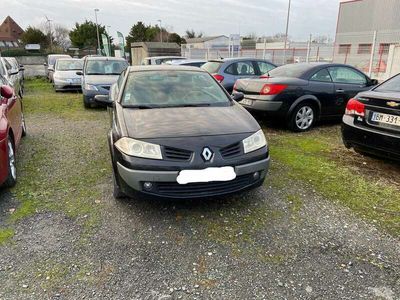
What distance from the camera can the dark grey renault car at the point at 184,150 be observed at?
305 centimetres

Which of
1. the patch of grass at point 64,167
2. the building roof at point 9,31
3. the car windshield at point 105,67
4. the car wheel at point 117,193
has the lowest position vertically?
the patch of grass at point 64,167

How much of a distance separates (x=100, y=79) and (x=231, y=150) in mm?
7490

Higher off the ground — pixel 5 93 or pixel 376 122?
pixel 5 93

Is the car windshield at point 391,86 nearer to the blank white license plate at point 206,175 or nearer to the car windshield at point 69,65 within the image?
the blank white license plate at point 206,175

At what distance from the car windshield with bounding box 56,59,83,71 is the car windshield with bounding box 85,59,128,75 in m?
3.60

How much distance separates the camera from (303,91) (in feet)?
21.8

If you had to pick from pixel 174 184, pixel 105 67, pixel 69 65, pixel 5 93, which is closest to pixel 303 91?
pixel 174 184

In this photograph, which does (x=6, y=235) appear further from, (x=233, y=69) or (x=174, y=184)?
(x=233, y=69)

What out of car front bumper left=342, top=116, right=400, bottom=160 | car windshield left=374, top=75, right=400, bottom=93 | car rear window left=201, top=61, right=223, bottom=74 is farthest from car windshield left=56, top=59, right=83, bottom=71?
car windshield left=374, top=75, right=400, bottom=93

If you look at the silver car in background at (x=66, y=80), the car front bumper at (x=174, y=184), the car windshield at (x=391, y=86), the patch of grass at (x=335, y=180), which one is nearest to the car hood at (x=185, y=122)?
the car front bumper at (x=174, y=184)

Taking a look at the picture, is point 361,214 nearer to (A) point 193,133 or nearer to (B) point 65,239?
(A) point 193,133

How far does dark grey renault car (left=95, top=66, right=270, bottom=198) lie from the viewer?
305 centimetres

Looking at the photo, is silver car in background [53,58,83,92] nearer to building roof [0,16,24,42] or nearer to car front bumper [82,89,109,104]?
car front bumper [82,89,109,104]

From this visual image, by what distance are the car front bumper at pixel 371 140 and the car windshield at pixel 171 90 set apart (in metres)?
1.85
